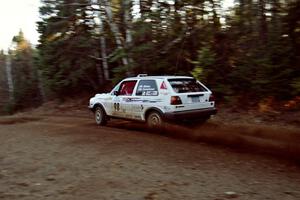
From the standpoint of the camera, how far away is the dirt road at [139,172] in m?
4.94

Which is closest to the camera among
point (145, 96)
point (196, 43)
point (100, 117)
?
point (145, 96)

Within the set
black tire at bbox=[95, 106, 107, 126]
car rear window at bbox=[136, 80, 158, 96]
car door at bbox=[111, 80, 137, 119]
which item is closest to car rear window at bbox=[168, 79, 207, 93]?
car rear window at bbox=[136, 80, 158, 96]

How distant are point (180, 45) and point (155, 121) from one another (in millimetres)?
7815

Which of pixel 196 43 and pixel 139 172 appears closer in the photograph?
pixel 139 172

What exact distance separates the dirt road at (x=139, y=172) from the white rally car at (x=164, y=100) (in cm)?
110

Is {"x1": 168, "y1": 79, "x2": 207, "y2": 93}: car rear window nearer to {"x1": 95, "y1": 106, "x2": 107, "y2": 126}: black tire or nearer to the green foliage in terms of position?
{"x1": 95, "y1": 106, "x2": 107, "y2": 126}: black tire

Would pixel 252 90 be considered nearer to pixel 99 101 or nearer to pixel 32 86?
pixel 99 101

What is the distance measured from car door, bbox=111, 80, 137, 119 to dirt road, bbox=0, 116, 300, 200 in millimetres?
2183

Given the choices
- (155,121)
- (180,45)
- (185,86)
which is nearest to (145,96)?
(155,121)

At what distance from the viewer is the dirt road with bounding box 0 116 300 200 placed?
4941 mm

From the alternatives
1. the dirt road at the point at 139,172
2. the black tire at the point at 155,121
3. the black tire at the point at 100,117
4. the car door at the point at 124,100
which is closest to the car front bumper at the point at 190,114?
the black tire at the point at 155,121

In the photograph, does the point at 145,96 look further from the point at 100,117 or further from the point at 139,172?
the point at 139,172

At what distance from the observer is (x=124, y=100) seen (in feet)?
37.8

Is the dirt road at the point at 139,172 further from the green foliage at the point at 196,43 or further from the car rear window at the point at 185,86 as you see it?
the green foliage at the point at 196,43
